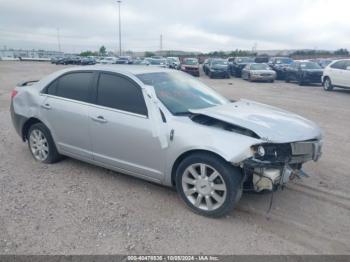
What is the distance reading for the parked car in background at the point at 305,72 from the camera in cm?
2005

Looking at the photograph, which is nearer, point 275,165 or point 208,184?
point 275,165

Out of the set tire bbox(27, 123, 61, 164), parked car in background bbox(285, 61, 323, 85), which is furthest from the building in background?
tire bbox(27, 123, 61, 164)

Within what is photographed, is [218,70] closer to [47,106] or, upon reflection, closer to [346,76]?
[346,76]

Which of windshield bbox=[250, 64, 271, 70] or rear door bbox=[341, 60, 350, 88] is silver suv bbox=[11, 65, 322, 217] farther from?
windshield bbox=[250, 64, 271, 70]

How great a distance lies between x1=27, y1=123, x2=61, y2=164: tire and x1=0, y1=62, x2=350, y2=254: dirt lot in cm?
13

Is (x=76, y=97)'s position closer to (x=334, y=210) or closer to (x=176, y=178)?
(x=176, y=178)

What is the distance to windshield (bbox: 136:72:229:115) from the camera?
3855 mm

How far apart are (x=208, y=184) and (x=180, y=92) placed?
138 cm

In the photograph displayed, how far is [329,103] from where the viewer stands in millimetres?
12227

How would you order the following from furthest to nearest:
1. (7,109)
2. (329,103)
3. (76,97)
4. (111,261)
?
1. (329,103)
2. (7,109)
3. (76,97)
4. (111,261)

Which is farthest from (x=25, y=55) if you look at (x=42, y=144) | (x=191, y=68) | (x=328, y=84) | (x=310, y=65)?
(x=42, y=144)

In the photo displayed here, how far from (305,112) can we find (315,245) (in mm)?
7809

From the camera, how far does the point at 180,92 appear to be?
417 cm

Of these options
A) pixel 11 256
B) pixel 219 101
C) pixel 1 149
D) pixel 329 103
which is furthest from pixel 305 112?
pixel 11 256
